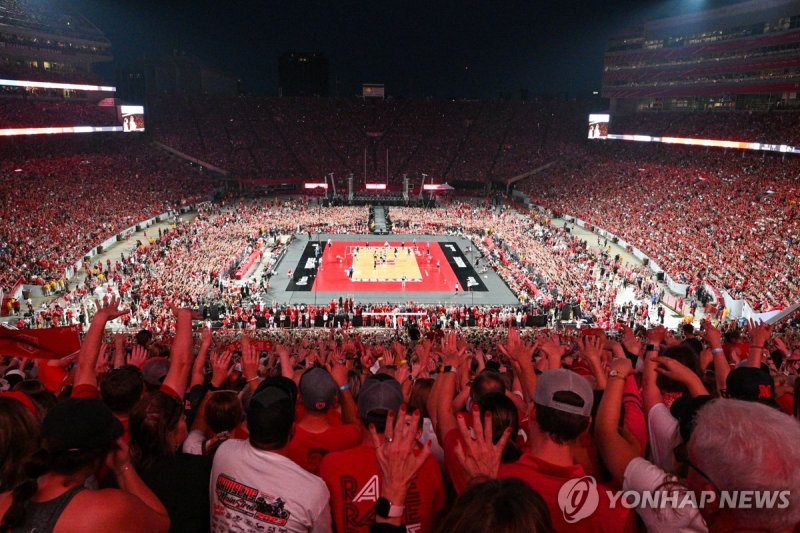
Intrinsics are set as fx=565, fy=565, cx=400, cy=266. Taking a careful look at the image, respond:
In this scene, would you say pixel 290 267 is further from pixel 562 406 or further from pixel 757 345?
pixel 562 406

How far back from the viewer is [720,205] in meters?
38.7

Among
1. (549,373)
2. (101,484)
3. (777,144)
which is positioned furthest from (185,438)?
(777,144)

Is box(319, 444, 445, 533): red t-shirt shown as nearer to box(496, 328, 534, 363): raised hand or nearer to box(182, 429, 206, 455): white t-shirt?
box(182, 429, 206, 455): white t-shirt

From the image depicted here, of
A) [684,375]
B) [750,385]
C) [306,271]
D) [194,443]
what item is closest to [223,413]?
[194,443]

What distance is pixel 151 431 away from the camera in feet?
11.1

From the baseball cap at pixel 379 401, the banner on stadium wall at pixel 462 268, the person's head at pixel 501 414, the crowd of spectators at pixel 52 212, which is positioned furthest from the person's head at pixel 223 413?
the crowd of spectators at pixel 52 212

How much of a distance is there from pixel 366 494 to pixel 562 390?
1.17 meters

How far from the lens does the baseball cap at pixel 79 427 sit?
2.54 m

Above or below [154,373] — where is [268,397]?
above

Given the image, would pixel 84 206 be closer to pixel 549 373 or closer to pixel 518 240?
pixel 518 240

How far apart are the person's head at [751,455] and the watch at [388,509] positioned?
1.24 meters

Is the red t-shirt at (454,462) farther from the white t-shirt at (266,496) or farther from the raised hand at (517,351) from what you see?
the raised hand at (517,351)

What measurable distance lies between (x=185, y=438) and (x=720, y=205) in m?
42.2

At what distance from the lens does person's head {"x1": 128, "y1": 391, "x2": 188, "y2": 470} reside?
3.35m
